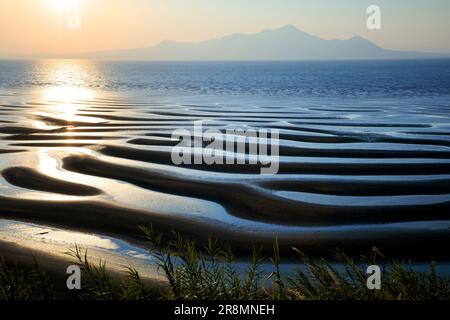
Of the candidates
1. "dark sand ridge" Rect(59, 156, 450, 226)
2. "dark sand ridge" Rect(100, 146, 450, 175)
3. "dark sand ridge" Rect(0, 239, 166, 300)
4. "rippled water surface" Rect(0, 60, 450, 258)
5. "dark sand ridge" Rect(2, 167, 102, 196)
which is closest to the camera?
"dark sand ridge" Rect(0, 239, 166, 300)

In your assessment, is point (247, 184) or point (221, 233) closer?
point (221, 233)

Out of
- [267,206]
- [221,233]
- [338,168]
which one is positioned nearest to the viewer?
[221,233]

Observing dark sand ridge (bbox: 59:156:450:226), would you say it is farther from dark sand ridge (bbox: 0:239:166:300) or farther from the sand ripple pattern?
dark sand ridge (bbox: 0:239:166:300)

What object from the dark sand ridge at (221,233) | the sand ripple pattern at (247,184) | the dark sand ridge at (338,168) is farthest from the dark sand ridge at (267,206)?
the dark sand ridge at (338,168)

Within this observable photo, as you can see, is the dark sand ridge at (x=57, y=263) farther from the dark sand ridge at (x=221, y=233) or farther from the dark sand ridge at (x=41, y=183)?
the dark sand ridge at (x=41, y=183)

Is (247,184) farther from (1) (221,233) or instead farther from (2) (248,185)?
(1) (221,233)

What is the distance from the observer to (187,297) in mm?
6156

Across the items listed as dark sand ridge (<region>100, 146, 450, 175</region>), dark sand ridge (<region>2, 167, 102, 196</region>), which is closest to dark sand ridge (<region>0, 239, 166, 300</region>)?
dark sand ridge (<region>2, 167, 102, 196</region>)

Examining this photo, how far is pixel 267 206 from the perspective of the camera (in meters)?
15.5

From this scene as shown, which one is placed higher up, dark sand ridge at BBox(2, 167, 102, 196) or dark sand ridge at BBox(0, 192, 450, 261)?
dark sand ridge at BBox(2, 167, 102, 196)

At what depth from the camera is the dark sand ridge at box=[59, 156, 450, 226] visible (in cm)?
1430

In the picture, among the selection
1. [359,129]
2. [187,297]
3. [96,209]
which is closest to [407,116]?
[359,129]

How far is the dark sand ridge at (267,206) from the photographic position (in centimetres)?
1430

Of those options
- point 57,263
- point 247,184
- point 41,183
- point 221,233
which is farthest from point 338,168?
point 57,263
